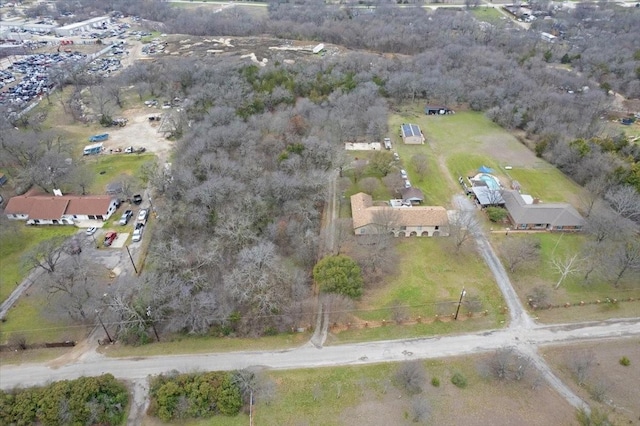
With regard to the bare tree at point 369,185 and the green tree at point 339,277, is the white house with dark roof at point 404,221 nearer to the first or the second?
the bare tree at point 369,185

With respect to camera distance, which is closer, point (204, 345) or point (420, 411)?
point (420, 411)

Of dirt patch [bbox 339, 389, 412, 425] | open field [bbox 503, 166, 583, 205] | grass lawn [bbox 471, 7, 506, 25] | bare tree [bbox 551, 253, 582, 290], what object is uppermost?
grass lawn [bbox 471, 7, 506, 25]

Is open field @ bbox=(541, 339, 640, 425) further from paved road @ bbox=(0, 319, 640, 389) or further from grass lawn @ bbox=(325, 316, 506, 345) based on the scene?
grass lawn @ bbox=(325, 316, 506, 345)

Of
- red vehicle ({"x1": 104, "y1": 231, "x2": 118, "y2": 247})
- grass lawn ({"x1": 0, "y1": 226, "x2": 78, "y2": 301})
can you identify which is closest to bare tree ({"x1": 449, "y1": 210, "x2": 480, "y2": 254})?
red vehicle ({"x1": 104, "y1": 231, "x2": 118, "y2": 247})

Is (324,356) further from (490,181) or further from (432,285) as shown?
(490,181)

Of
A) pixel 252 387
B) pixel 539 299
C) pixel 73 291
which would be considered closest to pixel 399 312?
pixel 539 299

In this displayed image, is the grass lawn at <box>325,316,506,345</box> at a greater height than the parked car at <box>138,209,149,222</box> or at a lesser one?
lesser
